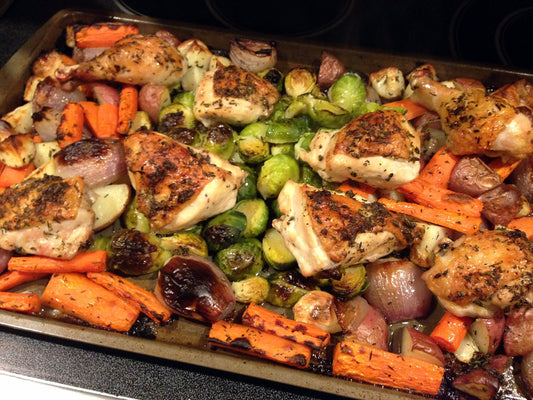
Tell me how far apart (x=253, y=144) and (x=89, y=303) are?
1.37 m

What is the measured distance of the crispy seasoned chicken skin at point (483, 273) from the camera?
87.4 inches

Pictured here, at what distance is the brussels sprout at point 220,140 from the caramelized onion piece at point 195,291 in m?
0.75

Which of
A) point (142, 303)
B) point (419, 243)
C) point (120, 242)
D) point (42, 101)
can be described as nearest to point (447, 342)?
point (419, 243)

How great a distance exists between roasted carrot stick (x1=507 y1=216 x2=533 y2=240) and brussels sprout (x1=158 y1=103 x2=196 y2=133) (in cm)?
215

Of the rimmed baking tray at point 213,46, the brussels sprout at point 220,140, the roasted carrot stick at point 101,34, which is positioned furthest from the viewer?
the roasted carrot stick at point 101,34

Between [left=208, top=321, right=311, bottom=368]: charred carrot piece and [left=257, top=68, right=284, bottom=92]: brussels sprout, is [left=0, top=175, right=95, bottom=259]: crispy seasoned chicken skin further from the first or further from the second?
[left=257, top=68, right=284, bottom=92]: brussels sprout

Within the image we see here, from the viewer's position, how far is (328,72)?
3.13m

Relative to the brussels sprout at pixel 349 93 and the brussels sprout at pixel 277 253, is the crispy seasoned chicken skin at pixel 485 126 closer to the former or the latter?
the brussels sprout at pixel 349 93

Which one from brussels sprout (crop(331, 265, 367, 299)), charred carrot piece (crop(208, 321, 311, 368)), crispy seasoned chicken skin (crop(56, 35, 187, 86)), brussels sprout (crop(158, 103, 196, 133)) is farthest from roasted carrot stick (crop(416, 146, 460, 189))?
crispy seasoned chicken skin (crop(56, 35, 187, 86))

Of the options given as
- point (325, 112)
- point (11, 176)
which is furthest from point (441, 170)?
point (11, 176)

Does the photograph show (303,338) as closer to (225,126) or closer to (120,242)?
(120,242)

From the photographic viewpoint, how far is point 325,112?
280 cm

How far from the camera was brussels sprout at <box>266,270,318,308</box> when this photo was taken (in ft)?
8.19

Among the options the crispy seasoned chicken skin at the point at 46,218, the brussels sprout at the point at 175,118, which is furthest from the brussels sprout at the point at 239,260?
the brussels sprout at the point at 175,118
